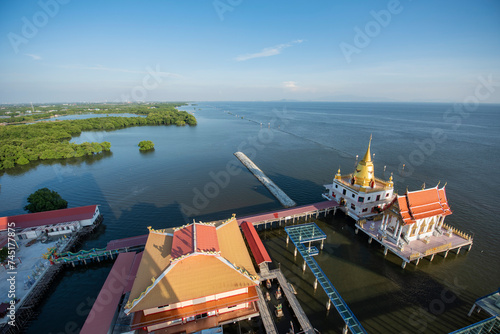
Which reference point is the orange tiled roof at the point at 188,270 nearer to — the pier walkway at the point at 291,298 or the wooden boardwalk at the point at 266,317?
the wooden boardwalk at the point at 266,317

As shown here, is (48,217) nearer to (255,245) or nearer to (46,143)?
(255,245)

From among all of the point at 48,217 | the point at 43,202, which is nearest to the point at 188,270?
the point at 48,217

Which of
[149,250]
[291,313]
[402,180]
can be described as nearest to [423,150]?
[402,180]

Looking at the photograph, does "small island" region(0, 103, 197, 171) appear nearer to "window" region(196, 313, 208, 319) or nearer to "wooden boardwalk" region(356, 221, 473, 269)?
"window" region(196, 313, 208, 319)

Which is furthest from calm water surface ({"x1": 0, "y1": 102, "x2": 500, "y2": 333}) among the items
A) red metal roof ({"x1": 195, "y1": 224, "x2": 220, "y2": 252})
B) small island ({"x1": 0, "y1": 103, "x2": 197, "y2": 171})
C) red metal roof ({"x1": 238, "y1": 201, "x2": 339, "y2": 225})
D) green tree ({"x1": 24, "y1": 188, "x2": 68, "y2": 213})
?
red metal roof ({"x1": 195, "y1": 224, "x2": 220, "y2": 252})

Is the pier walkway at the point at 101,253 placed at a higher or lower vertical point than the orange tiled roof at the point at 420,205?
lower

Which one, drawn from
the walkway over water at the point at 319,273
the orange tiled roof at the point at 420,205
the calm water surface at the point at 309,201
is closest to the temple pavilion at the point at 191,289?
the walkway over water at the point at 319,273

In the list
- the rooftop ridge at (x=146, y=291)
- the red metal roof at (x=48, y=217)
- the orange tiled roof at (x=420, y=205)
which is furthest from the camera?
the red metal roof at (x=48, y=217)
